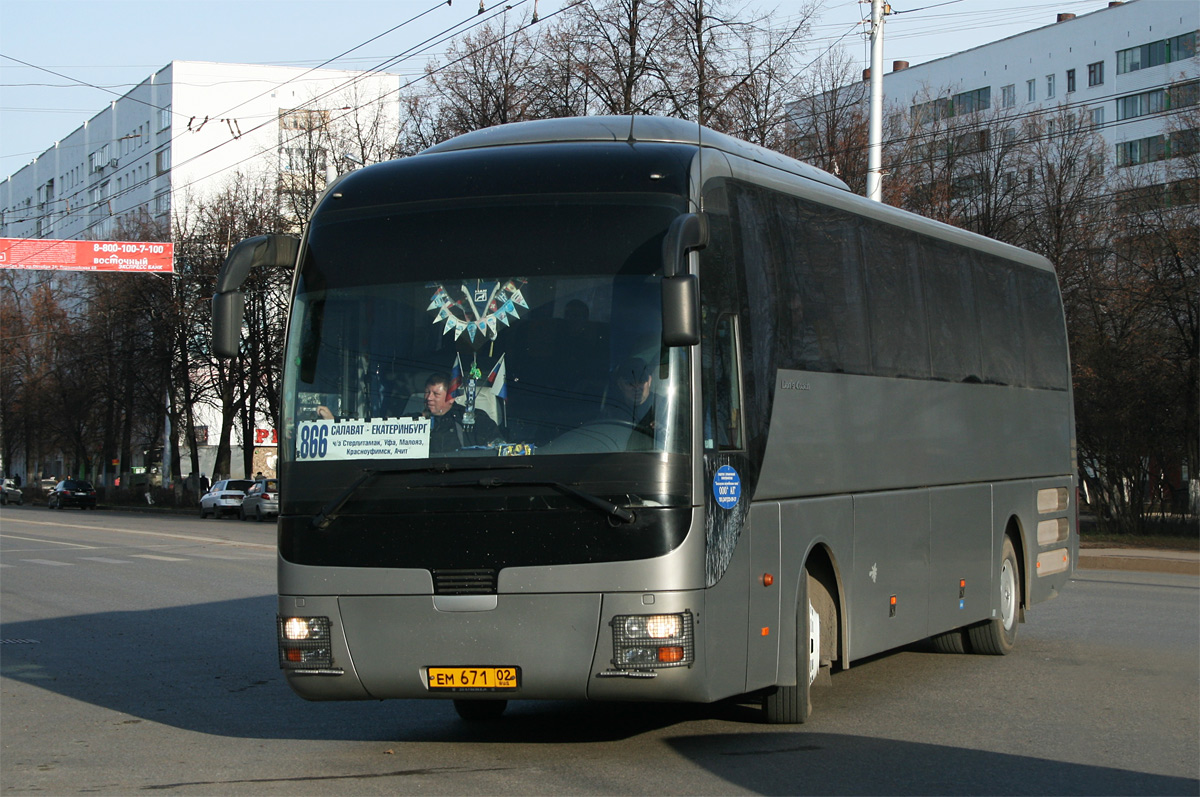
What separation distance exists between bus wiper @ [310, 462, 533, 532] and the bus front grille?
20.4 inches

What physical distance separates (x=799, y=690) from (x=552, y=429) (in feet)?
8.26

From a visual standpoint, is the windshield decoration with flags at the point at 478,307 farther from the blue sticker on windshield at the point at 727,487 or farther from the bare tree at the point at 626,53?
the bare tree at the point at 626,53

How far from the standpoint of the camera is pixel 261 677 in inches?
439

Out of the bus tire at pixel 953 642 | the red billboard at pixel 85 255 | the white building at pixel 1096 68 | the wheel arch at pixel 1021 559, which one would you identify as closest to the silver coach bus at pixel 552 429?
the bus tire at pixel 953 642

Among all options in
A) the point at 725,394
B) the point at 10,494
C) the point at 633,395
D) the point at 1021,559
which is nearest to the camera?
the point at 633,395

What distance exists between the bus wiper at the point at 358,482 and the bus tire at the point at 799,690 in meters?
2.23

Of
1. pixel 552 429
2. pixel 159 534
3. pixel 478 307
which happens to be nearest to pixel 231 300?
pixel 478 307

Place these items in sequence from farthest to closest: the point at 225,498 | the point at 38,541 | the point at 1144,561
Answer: the point at 225,498, the point at 38,541, the point at 1144,561

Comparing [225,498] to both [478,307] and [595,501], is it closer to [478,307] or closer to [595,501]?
[478,307]

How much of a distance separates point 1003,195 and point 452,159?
125 ft

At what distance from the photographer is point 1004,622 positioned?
1205cm

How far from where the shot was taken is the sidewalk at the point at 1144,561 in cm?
2125

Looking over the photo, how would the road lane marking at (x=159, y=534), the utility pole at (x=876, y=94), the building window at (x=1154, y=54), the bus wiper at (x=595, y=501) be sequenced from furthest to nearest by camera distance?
the building window at (x=1154, y=54), the road lane marking at (x=159, y=534), the utility pole at (x=876, y=94), the bus wiper at (x=595, y=501)

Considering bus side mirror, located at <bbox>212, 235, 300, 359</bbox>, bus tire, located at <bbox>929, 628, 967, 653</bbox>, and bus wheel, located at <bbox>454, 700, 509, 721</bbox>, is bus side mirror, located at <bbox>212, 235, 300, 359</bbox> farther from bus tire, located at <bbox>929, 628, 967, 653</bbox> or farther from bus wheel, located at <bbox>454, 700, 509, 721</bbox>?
bus tire, located at <bbox>929, 628, 967, 653</bbox>
